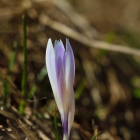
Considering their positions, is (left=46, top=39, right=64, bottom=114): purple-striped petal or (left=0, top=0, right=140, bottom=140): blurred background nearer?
(left=46, top=39, right=64, bottom=114): purple-striped petal

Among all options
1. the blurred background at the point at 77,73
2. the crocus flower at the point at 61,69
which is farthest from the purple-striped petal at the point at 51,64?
the blurred background at the point at 77,73

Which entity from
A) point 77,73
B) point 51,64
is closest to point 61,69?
point 51,64

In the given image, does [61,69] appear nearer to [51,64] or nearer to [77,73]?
[51,64]

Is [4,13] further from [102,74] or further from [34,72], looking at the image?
[102,74]

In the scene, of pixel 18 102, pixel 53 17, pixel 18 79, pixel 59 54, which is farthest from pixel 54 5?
pixel 59 54

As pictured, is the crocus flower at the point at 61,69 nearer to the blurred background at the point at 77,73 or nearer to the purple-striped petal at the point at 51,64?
the purple-striped petal at the point at 51,64

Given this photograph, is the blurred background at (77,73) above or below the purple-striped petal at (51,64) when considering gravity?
below

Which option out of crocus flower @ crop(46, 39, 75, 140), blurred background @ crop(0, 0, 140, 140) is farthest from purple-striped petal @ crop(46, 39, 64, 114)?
blurred background @ crop(0, 0, 140, 140)

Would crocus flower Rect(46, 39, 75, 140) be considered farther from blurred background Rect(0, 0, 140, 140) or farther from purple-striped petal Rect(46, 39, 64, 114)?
blurred background Rect(0, 0, 140, 140)
